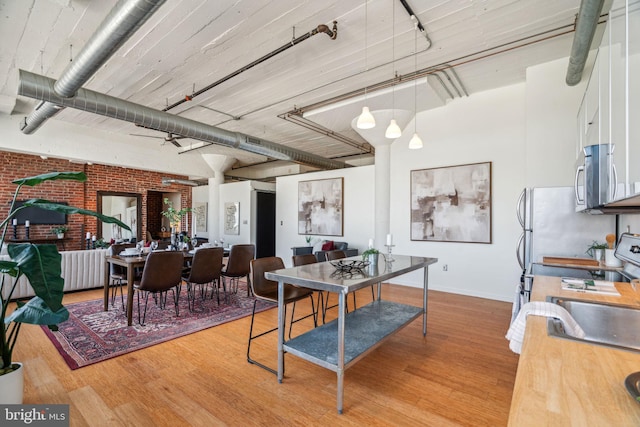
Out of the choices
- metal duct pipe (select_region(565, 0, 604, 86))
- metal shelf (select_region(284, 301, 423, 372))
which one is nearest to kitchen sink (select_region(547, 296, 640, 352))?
metal shelf (select_region(284, 301, 423, 372))

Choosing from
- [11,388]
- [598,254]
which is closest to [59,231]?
[11,388]

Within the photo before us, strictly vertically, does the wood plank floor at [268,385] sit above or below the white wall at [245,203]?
below

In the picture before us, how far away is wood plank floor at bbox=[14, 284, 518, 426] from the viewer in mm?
1965

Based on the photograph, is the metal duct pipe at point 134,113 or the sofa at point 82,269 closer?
the metal duct pipe at point 134,113

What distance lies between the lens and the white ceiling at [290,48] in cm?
295

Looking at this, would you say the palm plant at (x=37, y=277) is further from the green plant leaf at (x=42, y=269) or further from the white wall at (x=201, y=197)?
the white wall at (x=201, y=197)

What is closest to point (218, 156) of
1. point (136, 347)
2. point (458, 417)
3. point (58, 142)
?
point (58, 142)

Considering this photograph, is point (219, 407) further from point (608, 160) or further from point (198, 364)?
point (608, 160)

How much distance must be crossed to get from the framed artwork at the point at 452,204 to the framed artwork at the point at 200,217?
6.98m

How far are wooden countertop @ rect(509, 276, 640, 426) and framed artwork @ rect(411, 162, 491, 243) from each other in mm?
4040

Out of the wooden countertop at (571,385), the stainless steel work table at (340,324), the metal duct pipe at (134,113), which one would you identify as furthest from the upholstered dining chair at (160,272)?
the wooden countertop at (571,385)

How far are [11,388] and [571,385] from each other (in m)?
2.70

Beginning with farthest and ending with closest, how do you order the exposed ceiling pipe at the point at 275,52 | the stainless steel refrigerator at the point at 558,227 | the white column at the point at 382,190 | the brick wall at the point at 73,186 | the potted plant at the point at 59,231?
the potted plant at the point at 59,231
the brick wall at the point at 73,186
the white column at the point at 382,190
the stainless steel refrigerator at the point at 558,227
the exposed ceiling pipe at the point at 275,52

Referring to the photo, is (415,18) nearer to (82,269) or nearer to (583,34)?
(583,34)
